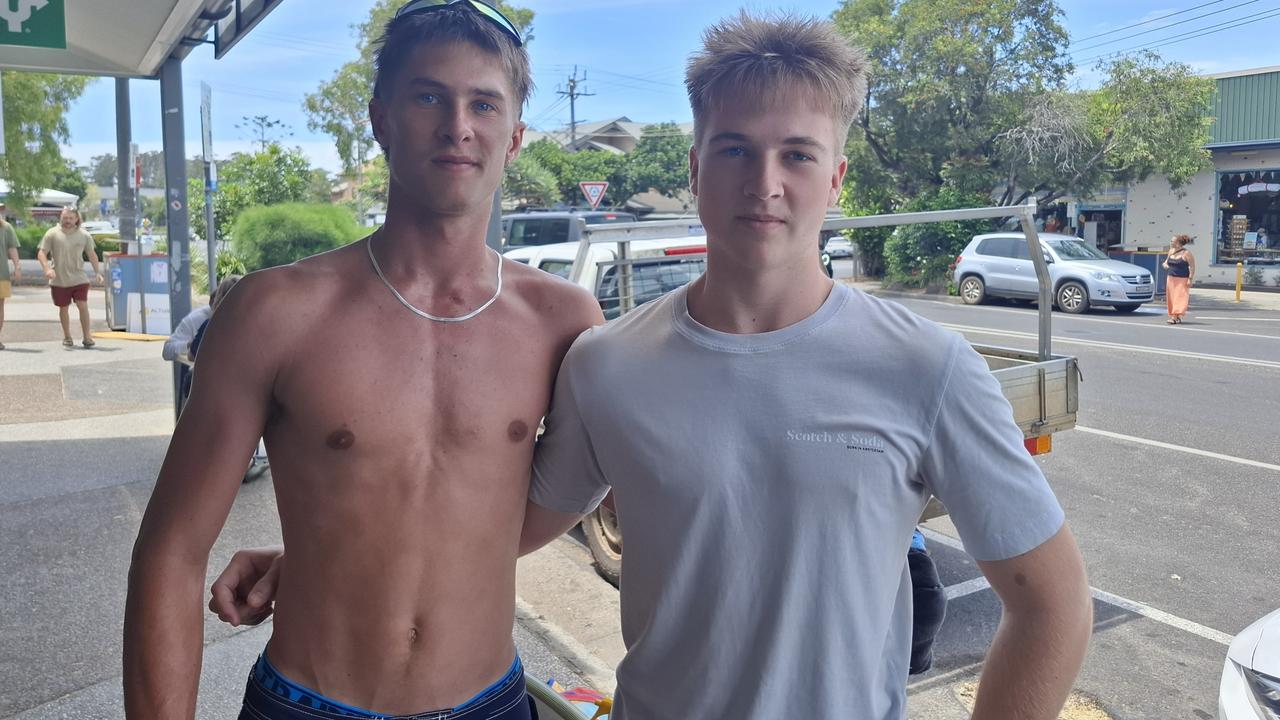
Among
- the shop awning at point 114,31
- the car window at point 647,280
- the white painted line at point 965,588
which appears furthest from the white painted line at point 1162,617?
the shop awning at point 114,31

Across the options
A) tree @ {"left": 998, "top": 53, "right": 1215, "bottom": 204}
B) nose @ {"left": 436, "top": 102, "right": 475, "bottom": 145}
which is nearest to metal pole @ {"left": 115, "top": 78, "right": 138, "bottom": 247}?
nose @ {"left": 436, "top": 102, "right": 475, "bottom": 145}

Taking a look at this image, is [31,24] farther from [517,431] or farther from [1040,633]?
[1040,633]

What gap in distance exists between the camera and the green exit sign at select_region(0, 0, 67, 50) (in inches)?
313

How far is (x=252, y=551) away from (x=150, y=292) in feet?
53.3

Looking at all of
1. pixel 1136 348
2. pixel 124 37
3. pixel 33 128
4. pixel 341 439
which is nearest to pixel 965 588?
pixel 341 439

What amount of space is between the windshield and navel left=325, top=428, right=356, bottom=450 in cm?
2090

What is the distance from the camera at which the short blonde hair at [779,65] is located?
1676mm

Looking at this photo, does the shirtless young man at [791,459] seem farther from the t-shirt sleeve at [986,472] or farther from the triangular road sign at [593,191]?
the triangular road sign at [593,191]

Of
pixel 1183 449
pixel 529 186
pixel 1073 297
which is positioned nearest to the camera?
pixel 1183 449

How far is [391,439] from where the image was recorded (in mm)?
2002

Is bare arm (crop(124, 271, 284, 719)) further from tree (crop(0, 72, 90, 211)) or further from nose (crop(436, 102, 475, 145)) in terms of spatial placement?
tree (crop(0, 72, 90, 211))

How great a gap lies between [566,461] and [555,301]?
0.41 metres

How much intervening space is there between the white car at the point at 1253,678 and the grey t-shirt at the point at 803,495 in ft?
7.59

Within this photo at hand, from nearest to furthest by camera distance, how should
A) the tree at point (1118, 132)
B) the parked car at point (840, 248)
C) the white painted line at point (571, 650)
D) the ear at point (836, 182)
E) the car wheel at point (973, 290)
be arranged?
the ear at point (836, 182) < the white painted line at point (571, 650) < the car wheel at point (973, 290) < the tree at point (1118, 132) < the parked car at point (840, 248)
